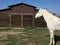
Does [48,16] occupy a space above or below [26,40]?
above

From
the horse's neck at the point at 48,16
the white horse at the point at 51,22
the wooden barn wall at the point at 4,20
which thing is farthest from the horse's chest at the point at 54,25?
the wooden barn wall at the point at 4,20

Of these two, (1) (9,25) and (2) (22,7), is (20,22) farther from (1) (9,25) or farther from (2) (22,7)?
(2) (22,7)

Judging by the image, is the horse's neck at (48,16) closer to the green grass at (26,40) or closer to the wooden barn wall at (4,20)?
the green grass at (26,40)

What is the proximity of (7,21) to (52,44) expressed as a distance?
15860 millimetres

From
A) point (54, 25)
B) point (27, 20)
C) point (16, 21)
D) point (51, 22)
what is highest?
point (27, 20)

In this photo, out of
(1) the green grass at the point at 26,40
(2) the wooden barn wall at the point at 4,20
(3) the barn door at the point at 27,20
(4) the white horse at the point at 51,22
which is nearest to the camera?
(4) the white horse at the point at 51,22

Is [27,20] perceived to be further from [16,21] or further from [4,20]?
[4,20]

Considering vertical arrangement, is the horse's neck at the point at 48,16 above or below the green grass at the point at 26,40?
above

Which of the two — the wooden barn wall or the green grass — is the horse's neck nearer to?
the green grass

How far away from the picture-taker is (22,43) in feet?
35.4

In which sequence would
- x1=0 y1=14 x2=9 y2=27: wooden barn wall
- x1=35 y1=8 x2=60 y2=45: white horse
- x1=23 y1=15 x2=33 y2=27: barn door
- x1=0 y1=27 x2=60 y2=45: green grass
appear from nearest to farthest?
x1=35 y1=8 x2=60 y2=45: white horse → x1=0 y1=27 x2=60 y2=45: green grass → x1=23 y1=15 x2=33 y2=27: barn door → x1=0 y1=14 x2=9 y2=27: wooden barn wall

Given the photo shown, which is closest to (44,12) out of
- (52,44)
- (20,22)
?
(52,44)

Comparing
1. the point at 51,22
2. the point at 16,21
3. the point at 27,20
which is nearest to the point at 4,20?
the point at 16,21

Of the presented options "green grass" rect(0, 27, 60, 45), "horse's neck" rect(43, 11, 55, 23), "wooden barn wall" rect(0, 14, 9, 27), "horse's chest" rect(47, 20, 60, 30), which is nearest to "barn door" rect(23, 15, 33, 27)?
"wooden barn wall" rect(0, 14, 9, 27)
